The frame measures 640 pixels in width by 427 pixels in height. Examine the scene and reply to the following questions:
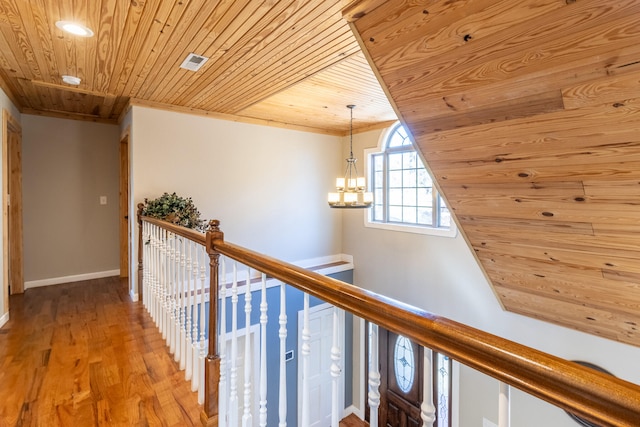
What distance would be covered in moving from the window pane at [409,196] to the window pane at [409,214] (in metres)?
0.06

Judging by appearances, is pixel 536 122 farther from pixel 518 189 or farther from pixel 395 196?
pixel 395 196

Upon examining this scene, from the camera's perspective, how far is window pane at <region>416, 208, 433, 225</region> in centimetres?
479

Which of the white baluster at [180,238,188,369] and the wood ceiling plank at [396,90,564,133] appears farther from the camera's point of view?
the white baluster at [180,238,188,369]

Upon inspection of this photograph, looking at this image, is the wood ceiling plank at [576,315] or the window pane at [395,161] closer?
the wood ceiling plank at [576,315]

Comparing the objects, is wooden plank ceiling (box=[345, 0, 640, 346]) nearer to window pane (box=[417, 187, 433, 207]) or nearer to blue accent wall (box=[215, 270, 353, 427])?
window pane (box=[417, 187, 433, 207])

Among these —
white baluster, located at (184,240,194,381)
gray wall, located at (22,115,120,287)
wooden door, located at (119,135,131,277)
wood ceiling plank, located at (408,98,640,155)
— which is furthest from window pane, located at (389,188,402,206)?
gray wall, located at (22,115,120,287)

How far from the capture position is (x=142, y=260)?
3.54 metres

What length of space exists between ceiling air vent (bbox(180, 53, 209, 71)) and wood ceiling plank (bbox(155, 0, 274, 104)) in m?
0.05

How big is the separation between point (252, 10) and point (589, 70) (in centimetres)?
176

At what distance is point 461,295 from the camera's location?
424cm

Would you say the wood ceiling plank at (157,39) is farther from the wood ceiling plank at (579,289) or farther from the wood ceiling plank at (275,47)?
the wood ceiling plank at (579,289)

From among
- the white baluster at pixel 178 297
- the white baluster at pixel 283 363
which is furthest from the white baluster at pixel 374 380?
the white baluster at pixel 178 297

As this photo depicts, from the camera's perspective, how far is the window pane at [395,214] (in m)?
5.28

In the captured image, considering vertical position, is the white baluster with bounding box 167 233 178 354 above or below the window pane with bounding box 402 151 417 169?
below
